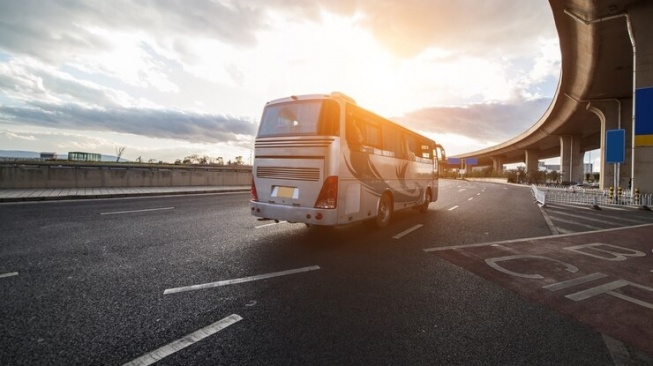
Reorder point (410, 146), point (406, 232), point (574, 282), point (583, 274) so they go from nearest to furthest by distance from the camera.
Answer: point (574, 282) < point (583, 274) < point (406, 232) < point (410, 146)

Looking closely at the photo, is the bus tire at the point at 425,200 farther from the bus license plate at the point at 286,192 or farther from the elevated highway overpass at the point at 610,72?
the elevated highway overpass at the point at 610,72

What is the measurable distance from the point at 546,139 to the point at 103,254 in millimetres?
68409

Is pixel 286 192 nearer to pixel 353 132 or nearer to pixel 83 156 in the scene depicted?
pixel 353 132

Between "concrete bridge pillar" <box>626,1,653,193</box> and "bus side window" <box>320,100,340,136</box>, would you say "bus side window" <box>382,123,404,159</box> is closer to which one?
"bus side window" <box>320,100,340,136</box>

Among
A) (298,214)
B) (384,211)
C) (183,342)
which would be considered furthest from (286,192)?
(183,342)

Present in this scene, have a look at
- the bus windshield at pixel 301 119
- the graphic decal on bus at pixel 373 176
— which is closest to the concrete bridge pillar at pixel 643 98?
the graphic decal on bus at pixel 373 176

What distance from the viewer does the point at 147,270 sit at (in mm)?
4637

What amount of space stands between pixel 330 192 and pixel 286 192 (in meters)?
1.08

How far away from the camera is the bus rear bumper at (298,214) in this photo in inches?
247

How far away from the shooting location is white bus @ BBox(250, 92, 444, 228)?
636 centimetres

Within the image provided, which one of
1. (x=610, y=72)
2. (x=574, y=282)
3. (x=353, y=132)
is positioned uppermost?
(x=610, y=72)

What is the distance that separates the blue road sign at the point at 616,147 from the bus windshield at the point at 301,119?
21.4 meters

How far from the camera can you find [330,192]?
630 cm

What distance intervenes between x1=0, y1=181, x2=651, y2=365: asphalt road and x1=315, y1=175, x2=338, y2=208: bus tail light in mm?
918
